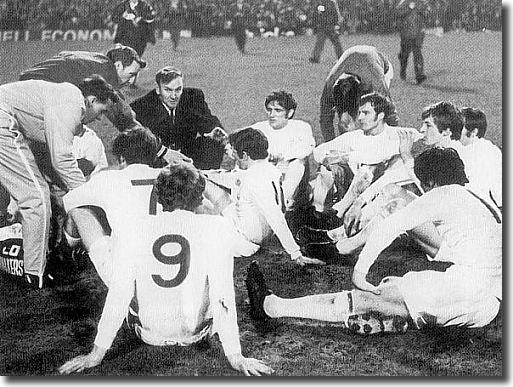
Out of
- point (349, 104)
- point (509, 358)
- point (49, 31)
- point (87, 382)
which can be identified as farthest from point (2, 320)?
point (509, 358)

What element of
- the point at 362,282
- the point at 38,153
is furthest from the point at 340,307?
the point at 38,153

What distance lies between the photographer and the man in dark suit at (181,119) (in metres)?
2.17

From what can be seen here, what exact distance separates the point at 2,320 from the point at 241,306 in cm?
88

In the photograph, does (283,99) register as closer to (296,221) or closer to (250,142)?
(250,142)

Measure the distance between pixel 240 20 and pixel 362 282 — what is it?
3.50 ft

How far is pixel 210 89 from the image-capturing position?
7.22 feet

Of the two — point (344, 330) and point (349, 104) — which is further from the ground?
point (349, 104)

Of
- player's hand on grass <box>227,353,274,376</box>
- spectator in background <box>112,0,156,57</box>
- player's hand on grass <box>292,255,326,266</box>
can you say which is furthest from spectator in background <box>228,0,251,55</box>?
player's hand on grass <box>227,353,274,376</box>

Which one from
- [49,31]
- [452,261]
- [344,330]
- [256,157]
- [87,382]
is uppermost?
[49,31]

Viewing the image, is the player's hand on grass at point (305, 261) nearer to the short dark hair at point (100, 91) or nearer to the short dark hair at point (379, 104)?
the short dark hair at point (379, 104)

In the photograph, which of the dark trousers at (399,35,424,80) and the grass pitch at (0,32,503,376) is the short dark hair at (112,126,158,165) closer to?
the grass pitch at (0,32,503,376)

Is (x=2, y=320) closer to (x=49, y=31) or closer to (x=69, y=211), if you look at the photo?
(x=69, y=211)

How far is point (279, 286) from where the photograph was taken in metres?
2.14

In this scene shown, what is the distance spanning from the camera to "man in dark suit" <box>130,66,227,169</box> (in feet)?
7.11
